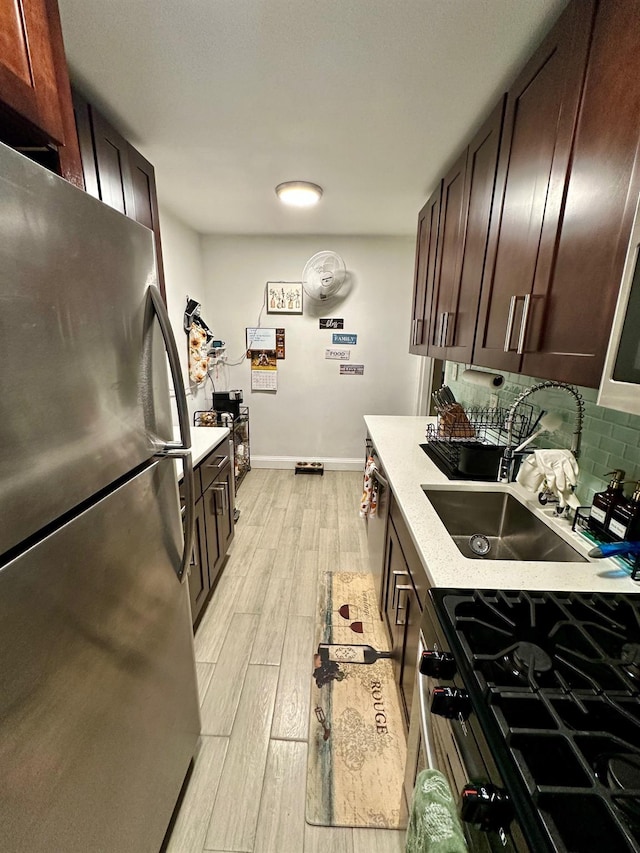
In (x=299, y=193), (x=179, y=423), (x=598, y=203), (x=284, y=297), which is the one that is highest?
(x=299, y=193)

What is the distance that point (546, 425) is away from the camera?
1.46 meters

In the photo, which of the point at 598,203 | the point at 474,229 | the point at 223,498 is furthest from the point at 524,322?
the point at 223,498

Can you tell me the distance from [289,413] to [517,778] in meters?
3.57

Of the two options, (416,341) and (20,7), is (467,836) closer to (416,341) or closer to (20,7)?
(20,7)

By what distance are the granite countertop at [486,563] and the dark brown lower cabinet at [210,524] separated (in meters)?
0.97

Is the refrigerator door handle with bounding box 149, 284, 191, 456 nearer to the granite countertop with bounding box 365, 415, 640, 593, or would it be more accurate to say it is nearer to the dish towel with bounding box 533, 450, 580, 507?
the granite countertop with bounding box 365, 415, 640, 593

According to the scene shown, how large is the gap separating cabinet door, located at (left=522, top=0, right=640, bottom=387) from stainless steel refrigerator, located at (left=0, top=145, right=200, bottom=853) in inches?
40.7

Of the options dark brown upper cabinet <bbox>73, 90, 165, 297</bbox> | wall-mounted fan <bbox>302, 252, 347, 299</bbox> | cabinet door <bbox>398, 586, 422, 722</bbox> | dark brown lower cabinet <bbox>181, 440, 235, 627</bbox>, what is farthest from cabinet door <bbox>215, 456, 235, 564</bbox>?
wall-mounted fan <bbox>302, 252, 347, 299</bbox>

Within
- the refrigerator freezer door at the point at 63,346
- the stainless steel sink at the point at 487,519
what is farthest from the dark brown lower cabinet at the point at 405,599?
the refrigerator freezer door at the point at 63,346

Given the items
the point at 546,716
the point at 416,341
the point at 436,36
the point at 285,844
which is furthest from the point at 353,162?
the point at 285,844

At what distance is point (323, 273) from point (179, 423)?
2.83m

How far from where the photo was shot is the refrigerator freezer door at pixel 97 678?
0.55m

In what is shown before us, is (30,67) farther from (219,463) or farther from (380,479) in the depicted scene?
(380,479)

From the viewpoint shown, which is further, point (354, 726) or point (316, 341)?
point (316, 341)
